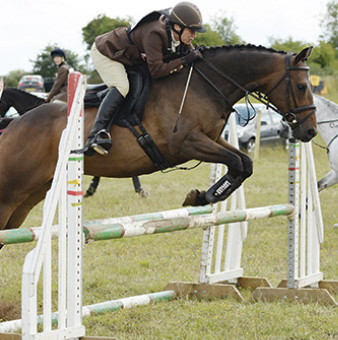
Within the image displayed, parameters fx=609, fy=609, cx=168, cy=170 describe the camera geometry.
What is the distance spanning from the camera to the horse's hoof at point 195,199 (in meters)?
4.16

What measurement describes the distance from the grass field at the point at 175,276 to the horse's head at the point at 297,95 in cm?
124

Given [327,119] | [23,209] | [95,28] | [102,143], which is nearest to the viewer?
[102,143]

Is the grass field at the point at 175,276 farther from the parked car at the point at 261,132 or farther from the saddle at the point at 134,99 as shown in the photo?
the parked car at the point at 261,132

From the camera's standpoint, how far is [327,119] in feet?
25.7

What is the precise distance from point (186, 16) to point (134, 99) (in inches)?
25.8

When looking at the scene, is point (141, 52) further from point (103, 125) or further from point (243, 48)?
point (243, 48)

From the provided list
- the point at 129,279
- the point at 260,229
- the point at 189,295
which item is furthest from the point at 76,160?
the point at 260,229

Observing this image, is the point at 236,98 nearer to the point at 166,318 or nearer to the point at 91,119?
the point at 91,119

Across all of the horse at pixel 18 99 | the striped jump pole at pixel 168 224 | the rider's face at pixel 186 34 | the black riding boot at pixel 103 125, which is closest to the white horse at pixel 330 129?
the striped jump pole at pixel 168 224

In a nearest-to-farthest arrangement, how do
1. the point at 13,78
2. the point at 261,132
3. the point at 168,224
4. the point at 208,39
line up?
the point at 168,224, the point at 208,39, the point at 261,132, the point at 13,78

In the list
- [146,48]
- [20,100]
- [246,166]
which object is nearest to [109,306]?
[246,166]

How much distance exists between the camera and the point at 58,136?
4250 mm

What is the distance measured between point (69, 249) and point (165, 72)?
1.64 m

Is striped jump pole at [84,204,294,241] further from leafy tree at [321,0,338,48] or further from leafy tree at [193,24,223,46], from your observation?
leafy tree at [321,0,338,48]
